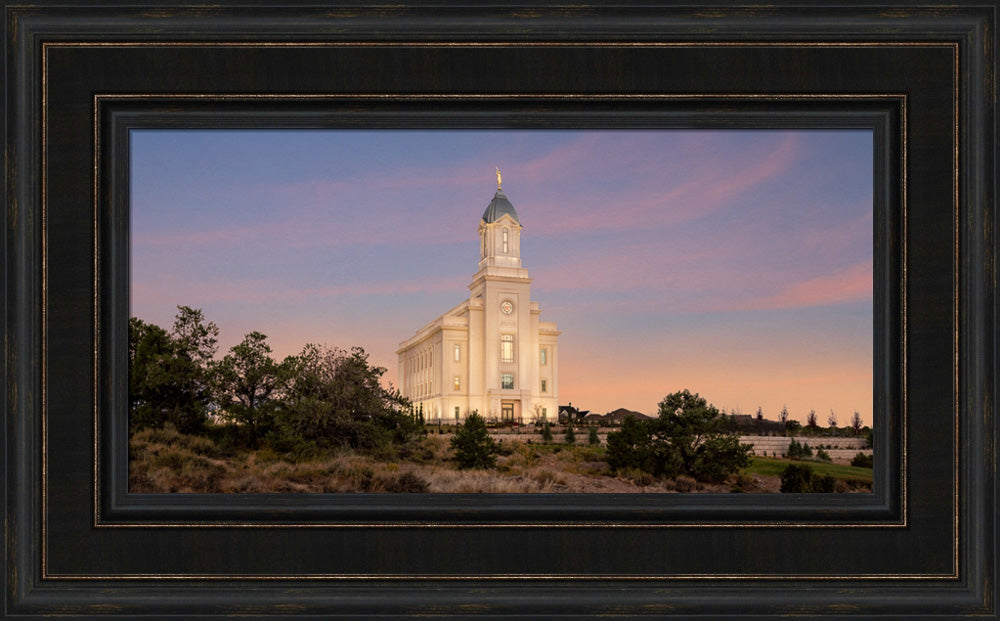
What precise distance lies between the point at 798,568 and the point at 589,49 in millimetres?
3255

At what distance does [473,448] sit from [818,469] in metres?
3.35

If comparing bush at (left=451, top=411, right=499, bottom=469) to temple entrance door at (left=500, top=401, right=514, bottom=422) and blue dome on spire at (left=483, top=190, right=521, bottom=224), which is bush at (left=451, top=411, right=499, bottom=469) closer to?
temple entrance door at (left=500, top=401, right=514, bottom=422)

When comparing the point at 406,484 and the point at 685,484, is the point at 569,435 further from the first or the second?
the point at 406,484

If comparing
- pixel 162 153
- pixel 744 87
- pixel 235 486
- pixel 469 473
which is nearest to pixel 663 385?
pixel 469 473

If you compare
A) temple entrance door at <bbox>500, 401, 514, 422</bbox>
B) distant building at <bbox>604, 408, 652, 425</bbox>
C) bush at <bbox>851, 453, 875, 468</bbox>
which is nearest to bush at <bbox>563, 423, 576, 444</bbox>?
distant building at <bbox>604, 408, 652, 425</bbox>

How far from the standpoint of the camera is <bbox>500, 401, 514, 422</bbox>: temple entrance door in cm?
929

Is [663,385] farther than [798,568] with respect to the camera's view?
Yes

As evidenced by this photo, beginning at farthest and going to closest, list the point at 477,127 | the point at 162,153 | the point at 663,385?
the point at 663,385 < the point at 162,153 < the point at 477,127

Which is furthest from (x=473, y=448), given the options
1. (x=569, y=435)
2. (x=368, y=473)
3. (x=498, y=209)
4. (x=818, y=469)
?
(x=818, y=469)

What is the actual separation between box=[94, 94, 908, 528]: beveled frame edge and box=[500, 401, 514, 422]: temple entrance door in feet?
16.6

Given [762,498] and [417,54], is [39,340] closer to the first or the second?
[417,54]

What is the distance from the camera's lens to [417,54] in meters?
4.32

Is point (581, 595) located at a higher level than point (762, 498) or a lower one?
lower

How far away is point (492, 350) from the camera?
10.6 metres
